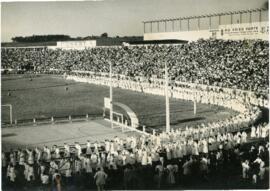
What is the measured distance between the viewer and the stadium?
15102mm

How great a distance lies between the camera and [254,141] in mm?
19859

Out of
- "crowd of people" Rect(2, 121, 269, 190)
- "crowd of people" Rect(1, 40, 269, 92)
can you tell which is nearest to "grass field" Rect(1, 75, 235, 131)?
"crowd of people" Rect(1, 40, 269, 92)

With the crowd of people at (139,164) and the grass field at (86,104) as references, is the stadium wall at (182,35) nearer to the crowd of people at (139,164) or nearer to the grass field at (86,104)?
the grass field at (86,104)

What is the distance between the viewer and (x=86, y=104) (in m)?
32.4

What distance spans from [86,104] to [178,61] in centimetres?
1188

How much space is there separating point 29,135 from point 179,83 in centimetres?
1727

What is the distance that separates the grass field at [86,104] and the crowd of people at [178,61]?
→ 3881 mm

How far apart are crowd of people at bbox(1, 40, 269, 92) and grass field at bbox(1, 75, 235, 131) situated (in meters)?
3.88

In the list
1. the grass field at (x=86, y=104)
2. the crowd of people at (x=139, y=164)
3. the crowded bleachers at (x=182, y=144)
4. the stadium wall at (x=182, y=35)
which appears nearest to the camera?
the crowd of people at (x=139, y=164)

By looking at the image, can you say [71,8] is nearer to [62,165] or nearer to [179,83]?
[62,165]

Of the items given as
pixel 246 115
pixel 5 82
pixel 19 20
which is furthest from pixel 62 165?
pixel 5 82

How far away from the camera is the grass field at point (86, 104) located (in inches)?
1047

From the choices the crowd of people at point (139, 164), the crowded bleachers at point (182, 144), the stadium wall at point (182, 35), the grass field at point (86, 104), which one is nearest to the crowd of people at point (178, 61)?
the crowded bleachers at point (182, 144)

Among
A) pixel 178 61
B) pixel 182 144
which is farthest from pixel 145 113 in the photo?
pixel 178 61
